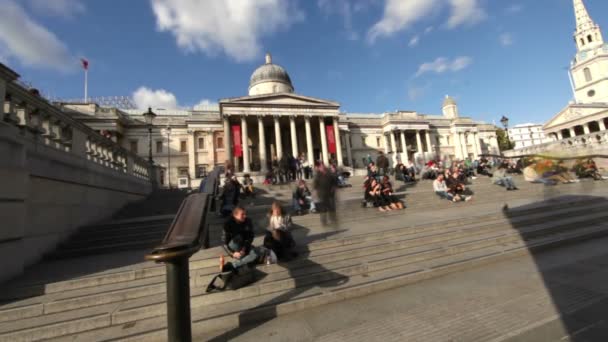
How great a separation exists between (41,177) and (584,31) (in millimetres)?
99977

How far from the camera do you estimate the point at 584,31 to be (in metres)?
62.5

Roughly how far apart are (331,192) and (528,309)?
362cm

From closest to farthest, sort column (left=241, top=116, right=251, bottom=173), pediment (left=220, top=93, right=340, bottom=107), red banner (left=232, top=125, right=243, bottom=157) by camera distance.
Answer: red banner (left=232, top=125, right=243, bottom=157)
column (left=241, top=116, right=251, bottom=173)
pediment (left=220, top=93, right=340, bottom=107)

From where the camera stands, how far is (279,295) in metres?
3.93

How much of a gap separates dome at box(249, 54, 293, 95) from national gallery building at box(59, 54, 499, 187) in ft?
0.52

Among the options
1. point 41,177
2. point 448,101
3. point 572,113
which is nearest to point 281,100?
point 41,177

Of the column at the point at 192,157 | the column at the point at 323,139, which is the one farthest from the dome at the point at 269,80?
the column at the point at 192,157

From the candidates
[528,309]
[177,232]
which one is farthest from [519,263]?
[177,232]

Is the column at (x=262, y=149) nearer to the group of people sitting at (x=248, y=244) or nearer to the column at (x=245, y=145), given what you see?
the column at (x=245, y=145)

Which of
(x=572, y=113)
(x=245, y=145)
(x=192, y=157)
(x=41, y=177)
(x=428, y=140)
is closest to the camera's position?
(x=41, y=177)

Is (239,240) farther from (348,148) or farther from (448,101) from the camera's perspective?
(448,101)

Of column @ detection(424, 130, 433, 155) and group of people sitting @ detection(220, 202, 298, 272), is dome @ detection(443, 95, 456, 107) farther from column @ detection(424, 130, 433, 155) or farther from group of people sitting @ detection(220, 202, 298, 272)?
group of people sitting @ detection(220, 202, 298, 272)

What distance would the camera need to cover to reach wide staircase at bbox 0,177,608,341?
10.9 feet

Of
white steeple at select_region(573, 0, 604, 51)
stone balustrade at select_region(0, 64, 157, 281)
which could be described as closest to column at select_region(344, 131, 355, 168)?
stone balustrade at select_region(0, 64, 157, 281)
